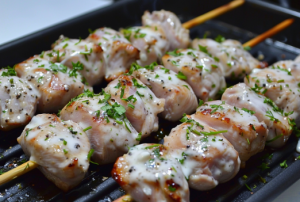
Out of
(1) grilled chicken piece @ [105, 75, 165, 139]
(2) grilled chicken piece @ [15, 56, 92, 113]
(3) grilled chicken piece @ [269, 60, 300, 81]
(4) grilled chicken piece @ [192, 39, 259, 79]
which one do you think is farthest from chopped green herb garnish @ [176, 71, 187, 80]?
(3) grilled chicken piece @ [269, 60, 300, 81]

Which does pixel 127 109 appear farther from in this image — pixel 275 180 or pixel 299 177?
pixel 299 177

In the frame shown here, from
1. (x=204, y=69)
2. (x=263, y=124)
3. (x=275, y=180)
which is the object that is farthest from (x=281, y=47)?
(x=275, y=180)

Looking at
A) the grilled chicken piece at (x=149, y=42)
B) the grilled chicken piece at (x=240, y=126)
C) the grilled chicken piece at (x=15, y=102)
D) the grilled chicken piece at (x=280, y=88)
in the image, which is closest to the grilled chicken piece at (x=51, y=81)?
the grilled chicken piece at (x=15, y=102)

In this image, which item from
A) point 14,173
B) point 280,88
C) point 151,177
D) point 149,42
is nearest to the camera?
point 151,177

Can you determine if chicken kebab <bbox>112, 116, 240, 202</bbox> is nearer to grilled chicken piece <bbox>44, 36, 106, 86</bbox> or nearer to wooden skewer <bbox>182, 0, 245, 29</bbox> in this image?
grilled chicken piece <bbox>44, 36, 106, 86</bbox>

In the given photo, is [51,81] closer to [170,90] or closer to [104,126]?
[104,126]

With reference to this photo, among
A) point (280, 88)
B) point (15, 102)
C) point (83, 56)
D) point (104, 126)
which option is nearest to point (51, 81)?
point (15, 102)
